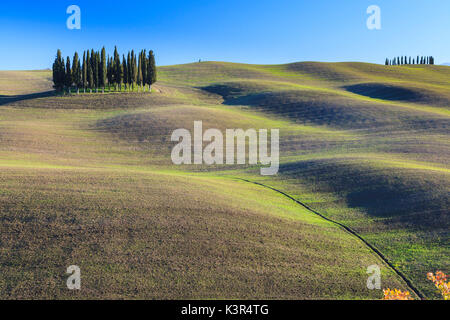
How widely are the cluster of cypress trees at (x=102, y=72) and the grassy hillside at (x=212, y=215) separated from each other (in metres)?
24.3

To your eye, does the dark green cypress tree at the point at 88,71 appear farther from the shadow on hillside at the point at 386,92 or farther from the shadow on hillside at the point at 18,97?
the shadow on hillside at the point at 386,92

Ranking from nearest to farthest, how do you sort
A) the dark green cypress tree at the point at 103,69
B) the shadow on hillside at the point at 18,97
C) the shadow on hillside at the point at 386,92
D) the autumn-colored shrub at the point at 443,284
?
the autumn-colored shrub at the point at 443,284
the shadow on hillside at the point at 18,97
the dark green cypress tree at the point at 103,69
the shadow on hillside at the point at 386,92

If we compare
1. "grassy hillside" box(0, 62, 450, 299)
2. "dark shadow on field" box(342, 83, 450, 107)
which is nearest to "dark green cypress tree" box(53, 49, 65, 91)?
"grassy hillside" box(0, 62, 450, 299)

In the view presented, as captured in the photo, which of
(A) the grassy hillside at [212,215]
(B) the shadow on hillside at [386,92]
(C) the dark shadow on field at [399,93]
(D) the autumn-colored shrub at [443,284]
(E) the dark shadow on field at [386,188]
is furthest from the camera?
(B) the shadow on hillside at [386,92]

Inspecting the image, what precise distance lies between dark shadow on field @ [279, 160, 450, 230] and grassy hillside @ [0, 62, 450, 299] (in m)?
0.13

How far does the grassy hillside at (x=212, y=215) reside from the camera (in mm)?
14422

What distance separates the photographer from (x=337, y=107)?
67812 millimetres

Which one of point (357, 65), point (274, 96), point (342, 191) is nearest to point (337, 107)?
point (274, 96)

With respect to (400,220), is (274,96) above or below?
above

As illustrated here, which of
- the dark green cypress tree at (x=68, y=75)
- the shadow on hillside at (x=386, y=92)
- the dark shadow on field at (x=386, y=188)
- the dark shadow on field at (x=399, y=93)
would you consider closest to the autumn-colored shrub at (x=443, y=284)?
the dark shadow on field at (x=386, y=188)

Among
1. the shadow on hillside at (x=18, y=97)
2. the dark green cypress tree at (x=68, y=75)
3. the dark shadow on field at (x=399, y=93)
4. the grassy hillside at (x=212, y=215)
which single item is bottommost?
the grassy hillside at (x=212, y=215)

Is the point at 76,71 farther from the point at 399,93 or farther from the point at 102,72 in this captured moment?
the point at 399,93

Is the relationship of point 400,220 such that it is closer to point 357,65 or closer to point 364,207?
point 364,207
